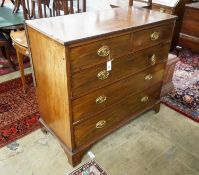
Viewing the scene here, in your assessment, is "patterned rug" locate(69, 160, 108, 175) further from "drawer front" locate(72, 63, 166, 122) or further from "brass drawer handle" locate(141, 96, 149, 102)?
"brass drawer handle" locate(141, 96, 149, 102)

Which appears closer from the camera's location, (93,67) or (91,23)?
(93,67)

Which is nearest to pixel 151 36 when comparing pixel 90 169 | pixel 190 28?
pixel 90 169

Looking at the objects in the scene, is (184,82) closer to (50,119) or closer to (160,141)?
(160,141)

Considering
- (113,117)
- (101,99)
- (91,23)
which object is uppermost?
(91,23)

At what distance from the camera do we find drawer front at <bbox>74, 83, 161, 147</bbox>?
1506 mm

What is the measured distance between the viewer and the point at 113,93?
1558 mm

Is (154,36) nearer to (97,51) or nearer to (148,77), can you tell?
(148,77)

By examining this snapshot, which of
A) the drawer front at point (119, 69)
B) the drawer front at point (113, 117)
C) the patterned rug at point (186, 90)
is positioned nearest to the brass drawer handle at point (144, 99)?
the drawer front at point (113, 117)

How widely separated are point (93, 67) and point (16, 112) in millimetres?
1148

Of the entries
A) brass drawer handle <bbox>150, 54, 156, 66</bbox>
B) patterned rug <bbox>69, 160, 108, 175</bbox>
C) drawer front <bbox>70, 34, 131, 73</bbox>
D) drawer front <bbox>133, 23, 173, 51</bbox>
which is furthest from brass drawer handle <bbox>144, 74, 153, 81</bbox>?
patterned rug <bbox>69, 160, 108, 175</bbox>

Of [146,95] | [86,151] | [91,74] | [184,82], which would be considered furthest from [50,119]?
[184,82]

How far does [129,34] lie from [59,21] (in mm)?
466

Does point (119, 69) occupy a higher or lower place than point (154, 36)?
lower

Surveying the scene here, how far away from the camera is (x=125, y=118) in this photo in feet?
5.97
